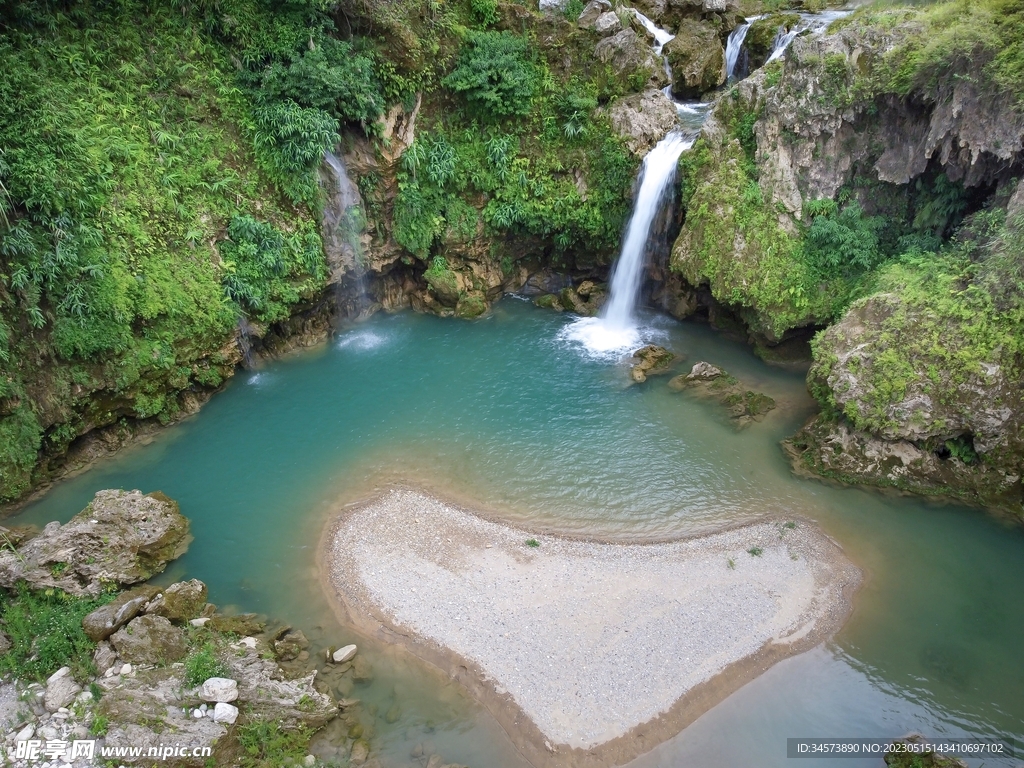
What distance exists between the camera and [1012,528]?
581 inches

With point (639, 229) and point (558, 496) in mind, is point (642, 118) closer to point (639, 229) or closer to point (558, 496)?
point (639, 229)

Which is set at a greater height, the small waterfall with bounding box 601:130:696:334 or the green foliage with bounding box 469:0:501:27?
the green foliage with bounding box 469:0:501:27

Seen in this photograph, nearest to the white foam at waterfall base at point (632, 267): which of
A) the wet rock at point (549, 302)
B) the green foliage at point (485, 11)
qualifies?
the wet rock at point (549, 302)

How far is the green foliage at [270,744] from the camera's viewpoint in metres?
10.3

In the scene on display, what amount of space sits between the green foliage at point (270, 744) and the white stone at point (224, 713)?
0.80 ft

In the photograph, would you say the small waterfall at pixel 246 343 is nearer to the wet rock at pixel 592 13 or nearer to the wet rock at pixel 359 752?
the wet rock at pixel 359 752

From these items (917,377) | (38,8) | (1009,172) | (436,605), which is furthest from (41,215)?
(1009,172)

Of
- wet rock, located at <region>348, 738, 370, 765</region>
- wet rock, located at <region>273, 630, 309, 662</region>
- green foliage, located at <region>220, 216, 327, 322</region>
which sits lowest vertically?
wet rock, located at <region>348, 738, 370, 765</region>

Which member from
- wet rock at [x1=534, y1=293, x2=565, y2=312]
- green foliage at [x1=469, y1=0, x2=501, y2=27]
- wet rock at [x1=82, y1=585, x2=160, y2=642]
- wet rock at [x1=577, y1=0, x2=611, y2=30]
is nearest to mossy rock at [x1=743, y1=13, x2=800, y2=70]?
wet rock at [x1=577, y1=0, x2=611, y2=30]

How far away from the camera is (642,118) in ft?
72.3

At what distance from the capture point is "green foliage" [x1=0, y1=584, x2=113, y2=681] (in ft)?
36.7

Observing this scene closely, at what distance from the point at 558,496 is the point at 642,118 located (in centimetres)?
1467

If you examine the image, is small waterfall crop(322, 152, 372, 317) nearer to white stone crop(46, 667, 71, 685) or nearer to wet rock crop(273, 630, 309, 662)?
wet rock crop(273, 630, 309, 662)

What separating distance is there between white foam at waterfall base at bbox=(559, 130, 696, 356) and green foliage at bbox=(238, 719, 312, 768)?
A: 1536 centimetres
